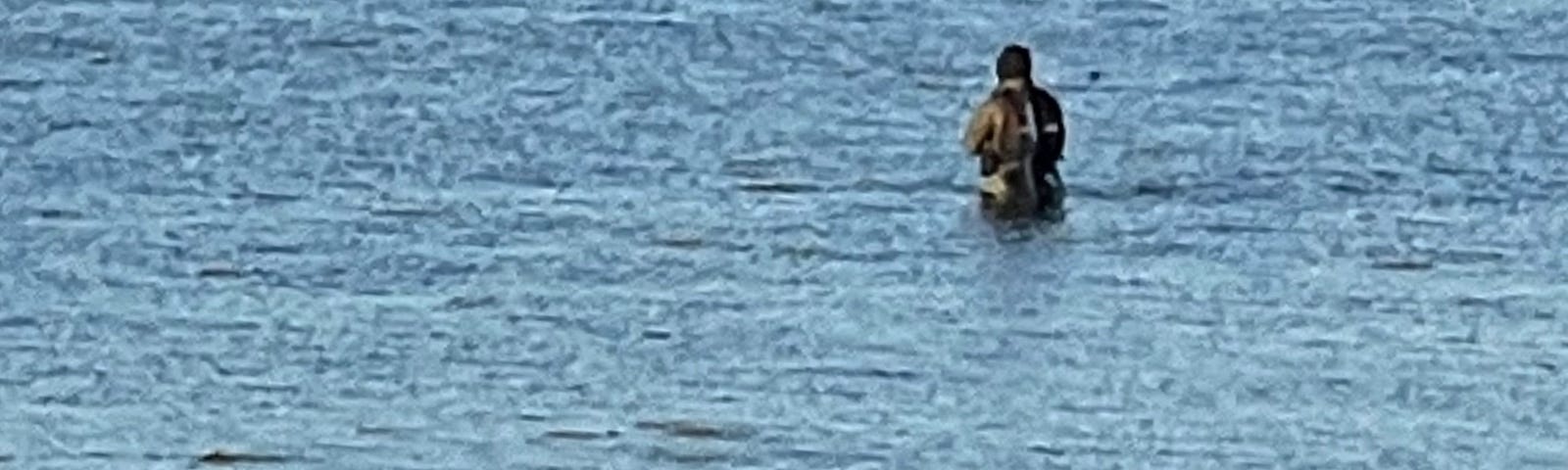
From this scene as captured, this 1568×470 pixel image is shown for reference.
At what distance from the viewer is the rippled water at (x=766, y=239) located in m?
28.0

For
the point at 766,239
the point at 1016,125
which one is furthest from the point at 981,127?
the point at 766,239

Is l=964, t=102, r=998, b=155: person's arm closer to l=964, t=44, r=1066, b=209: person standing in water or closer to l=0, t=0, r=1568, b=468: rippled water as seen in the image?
l=964, t=44, r=1066, b=209: person standing in water

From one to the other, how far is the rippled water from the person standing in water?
381 millimetres

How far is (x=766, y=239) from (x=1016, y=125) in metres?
1.40

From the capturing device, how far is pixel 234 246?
108ft

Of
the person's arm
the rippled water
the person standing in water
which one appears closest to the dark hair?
the person standing in water

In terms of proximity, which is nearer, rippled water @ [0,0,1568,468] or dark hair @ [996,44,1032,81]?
rippled water @ [0,0,1568,468]

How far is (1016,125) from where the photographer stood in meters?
33.1

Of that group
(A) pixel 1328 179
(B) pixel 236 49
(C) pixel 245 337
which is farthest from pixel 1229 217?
(B) pixel 236 49

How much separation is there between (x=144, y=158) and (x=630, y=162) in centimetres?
274

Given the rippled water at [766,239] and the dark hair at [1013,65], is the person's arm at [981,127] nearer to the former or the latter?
the dark hair at [1013,65]

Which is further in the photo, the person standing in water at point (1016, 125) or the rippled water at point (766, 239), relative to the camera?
the person standing in water at point (1016, 125)

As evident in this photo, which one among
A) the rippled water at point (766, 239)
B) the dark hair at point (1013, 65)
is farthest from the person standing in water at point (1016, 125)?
the rippled water at point (766, 239)

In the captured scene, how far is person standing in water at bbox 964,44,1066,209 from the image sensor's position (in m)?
33.1
